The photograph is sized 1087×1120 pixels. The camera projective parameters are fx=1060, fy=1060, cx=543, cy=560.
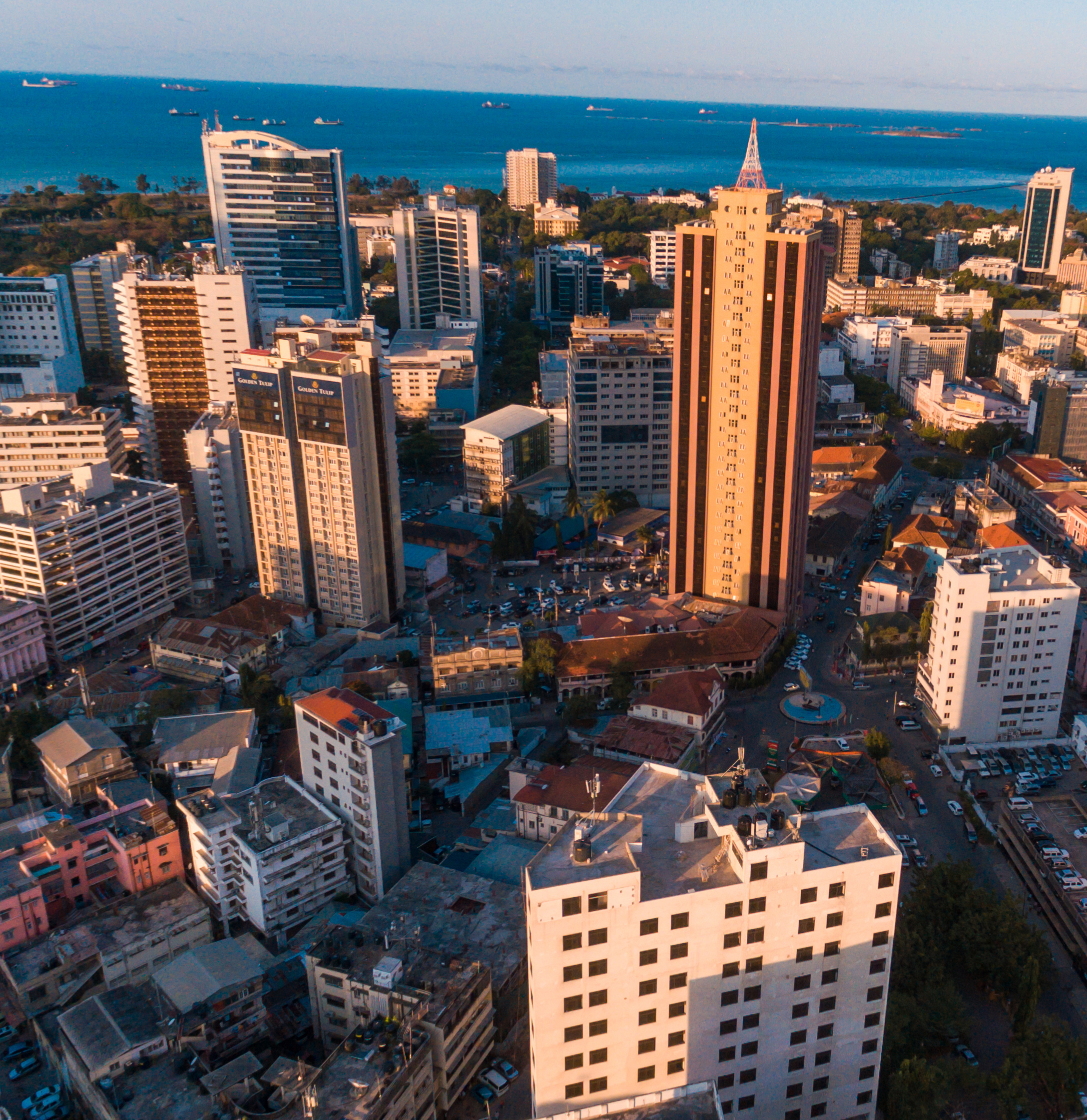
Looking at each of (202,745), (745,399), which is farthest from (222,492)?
(745,399)

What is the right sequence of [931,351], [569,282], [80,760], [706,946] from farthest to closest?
[569,282], [931,351], [80,760], [706,946]

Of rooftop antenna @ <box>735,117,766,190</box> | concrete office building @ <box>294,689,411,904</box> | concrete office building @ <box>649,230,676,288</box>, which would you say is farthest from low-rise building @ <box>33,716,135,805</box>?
concrete office building @ <box>649,230,676,288</box>

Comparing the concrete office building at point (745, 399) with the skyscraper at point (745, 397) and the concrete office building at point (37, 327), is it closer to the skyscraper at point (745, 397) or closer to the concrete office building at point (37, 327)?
the skyscraper at point (745, 397)

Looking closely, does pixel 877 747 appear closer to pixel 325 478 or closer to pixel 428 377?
pixel 325 478

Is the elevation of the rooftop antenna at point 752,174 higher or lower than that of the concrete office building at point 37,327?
higher

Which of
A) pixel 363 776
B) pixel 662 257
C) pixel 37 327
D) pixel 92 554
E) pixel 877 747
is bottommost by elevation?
pixel 877 747

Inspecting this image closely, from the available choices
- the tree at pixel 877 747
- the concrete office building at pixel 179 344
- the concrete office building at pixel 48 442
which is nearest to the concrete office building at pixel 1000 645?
the tree at pixel 877 747
